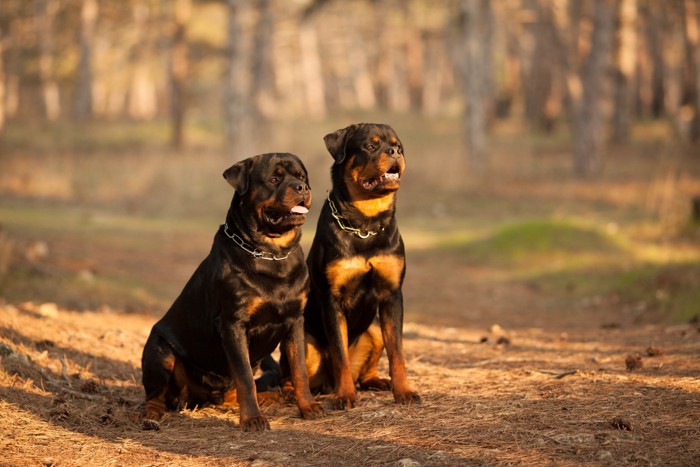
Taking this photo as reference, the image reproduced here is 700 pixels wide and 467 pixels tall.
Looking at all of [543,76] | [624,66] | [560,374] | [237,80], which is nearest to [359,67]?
[543,76]

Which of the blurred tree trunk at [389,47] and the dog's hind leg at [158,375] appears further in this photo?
the blurred tree trunk at [389,47]

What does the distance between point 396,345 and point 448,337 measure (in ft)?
10.5

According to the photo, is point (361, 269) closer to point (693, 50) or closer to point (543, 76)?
point (693, 50)

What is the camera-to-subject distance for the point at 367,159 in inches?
223

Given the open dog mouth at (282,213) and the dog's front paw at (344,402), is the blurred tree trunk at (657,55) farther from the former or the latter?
the open dog mouth at (282,213)

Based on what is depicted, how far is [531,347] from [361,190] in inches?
116

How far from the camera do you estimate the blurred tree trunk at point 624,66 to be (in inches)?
1008

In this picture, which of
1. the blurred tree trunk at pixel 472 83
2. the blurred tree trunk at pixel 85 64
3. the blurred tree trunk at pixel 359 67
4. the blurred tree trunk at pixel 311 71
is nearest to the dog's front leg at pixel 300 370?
the blurred tree trunk at pixel 472 83

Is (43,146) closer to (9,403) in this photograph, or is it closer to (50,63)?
(50,63)

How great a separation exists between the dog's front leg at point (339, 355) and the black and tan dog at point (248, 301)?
22 centimetres

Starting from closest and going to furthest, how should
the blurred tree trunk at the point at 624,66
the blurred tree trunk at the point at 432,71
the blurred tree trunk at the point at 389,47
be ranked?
1. the blurred tree trunk at the point at 624,66
2. the blurred tree trunk at the point at 389,47
3. the blurred tree trunk at the point at 432,71

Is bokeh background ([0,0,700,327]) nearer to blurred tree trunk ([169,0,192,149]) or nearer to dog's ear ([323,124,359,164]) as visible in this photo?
blurred tree trunk ([169,0,192,149])

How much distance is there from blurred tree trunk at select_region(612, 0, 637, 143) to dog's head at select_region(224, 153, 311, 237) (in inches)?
875

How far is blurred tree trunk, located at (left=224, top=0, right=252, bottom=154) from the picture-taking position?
23.4 meters
